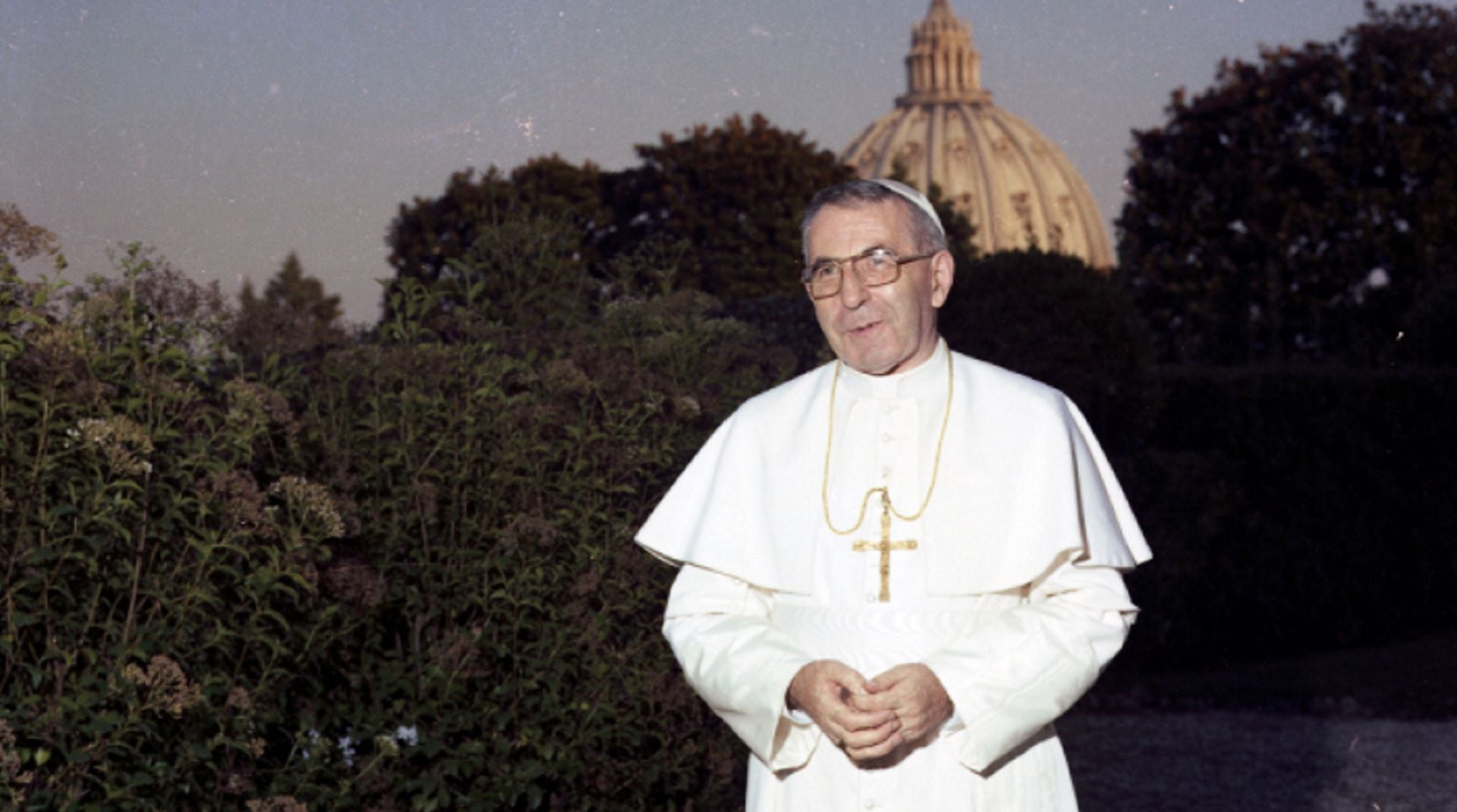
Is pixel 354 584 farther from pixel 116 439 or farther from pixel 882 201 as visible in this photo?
pixel 882 201

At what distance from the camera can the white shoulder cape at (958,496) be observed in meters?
3.19

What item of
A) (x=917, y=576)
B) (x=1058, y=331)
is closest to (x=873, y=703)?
(x=917, y=576)

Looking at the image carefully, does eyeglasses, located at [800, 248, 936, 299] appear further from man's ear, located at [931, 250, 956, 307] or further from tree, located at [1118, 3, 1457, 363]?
tree, located at [1118, 3, 1457, 363]

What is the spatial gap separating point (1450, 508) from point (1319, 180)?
17.8 m

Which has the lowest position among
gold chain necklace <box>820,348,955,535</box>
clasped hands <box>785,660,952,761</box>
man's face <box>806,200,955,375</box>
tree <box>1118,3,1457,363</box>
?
clasped hands <box>785,660,952,761</box>

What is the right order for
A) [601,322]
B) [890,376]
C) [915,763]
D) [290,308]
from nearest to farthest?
[915,763], [890,376], [290,308], [601,322]

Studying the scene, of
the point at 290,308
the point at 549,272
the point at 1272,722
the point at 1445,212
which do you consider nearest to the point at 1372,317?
the point at 1445,212

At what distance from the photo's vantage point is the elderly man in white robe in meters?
3.03

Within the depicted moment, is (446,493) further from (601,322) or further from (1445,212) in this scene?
(1445,212)

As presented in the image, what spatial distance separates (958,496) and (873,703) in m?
0.49

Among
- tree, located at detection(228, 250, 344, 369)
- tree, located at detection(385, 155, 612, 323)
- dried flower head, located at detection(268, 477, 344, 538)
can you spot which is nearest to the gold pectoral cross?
dried flower head, located at detection(268, 477, 344, 538)

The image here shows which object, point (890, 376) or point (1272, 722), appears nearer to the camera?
point (890, 376)

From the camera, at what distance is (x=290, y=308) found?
5613 mm

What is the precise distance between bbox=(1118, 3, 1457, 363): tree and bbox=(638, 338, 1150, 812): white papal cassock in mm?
25841
